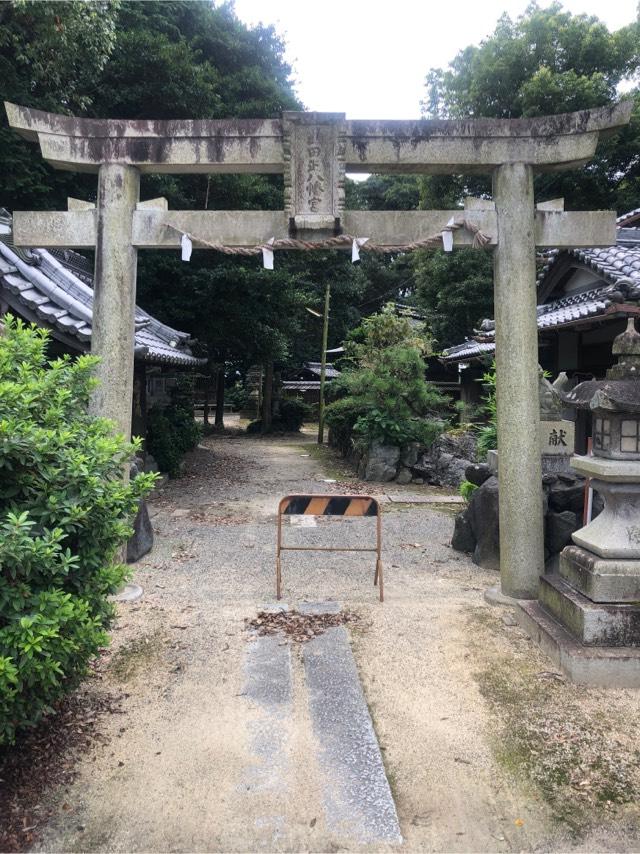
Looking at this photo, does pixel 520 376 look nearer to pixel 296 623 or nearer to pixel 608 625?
pixel 608 625

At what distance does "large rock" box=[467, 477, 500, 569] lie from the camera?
7.08m

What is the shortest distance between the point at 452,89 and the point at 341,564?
22061 millimetres

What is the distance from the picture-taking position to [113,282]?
570 centimetres

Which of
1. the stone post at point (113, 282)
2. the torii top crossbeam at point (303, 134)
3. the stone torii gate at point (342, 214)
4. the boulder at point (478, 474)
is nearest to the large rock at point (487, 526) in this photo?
the boulder at point (478, 474)

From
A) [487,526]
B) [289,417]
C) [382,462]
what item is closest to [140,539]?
[487,526]

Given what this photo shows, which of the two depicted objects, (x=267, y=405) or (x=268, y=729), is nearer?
(x=268, y=729)

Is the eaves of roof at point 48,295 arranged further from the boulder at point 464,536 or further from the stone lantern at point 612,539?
the stone lantern at point 612,539

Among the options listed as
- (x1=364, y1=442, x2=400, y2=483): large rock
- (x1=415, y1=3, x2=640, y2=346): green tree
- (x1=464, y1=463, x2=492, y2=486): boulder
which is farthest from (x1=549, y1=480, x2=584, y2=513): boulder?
(x1=415, y1=3, x2=640, y2=346): green tree

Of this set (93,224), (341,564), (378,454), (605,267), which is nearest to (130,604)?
(341,564)

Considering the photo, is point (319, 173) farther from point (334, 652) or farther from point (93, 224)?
point (334, 652)

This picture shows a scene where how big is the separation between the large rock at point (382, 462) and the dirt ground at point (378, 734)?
7.49 m

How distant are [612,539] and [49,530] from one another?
3926mm

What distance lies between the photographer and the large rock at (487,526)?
708 centimetres

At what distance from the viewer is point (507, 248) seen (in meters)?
5.57
